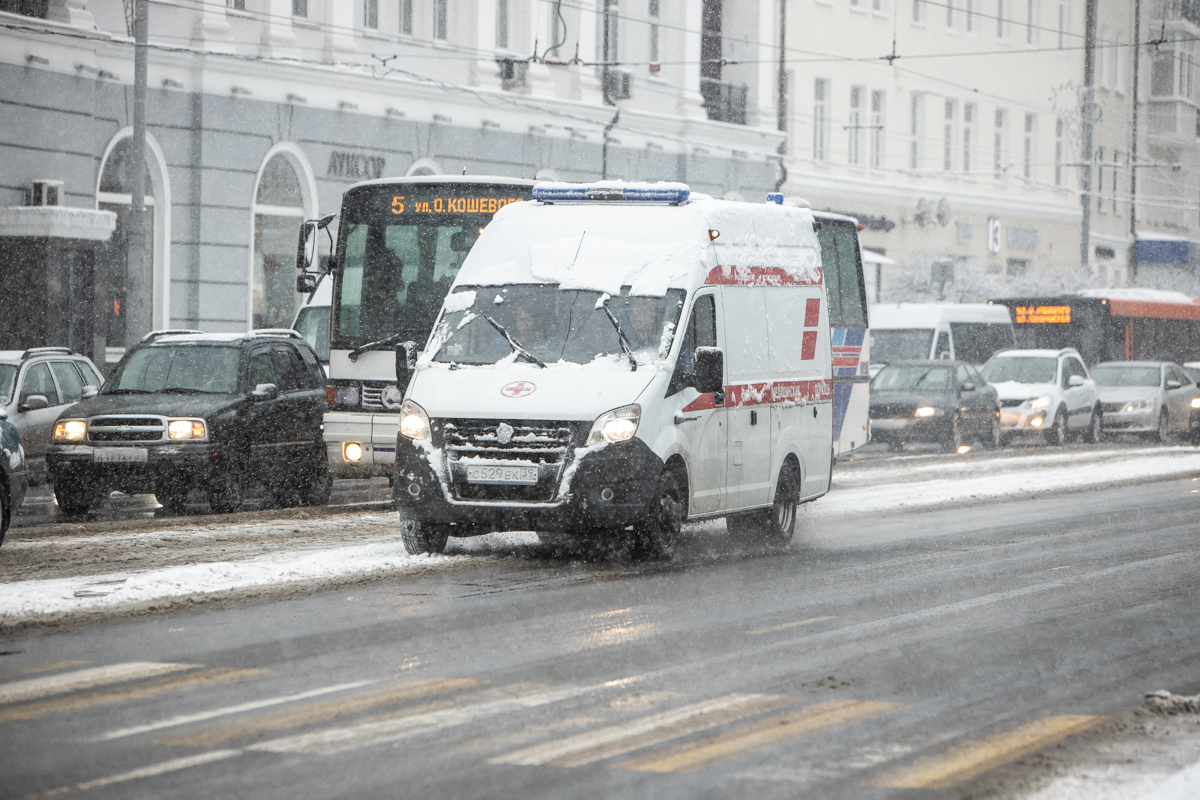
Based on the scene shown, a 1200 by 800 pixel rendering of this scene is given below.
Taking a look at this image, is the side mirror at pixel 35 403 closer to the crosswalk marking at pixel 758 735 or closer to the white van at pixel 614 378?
the white van at pixel 614 378

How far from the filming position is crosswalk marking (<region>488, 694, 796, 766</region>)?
6.52 meters

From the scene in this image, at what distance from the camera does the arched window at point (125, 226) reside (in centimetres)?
2836

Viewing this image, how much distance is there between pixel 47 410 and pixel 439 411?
24.8 ft

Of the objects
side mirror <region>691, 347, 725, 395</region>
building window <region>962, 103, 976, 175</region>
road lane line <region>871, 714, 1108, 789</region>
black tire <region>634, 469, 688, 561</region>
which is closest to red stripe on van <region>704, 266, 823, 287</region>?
side mirror <region>691, 347, 725, 395</region>

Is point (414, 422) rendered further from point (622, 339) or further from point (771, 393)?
point (771, 393)

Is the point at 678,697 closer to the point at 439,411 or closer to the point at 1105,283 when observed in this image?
the point at 439,411

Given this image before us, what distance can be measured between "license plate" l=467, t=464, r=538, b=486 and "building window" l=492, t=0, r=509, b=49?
24927mm

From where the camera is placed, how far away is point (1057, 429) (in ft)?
104

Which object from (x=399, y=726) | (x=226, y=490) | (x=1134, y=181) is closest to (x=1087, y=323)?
(x=226, y=490)

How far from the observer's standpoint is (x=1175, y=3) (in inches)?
2803

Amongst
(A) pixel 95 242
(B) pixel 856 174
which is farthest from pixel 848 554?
(B) pixel 856 174

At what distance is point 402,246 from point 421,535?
18.3 ft

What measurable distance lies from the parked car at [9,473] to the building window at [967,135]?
4636 cm

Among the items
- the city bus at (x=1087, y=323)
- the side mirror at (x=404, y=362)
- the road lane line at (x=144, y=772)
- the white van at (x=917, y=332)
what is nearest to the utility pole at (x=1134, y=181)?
the city bus at (x=1087, y=323)
